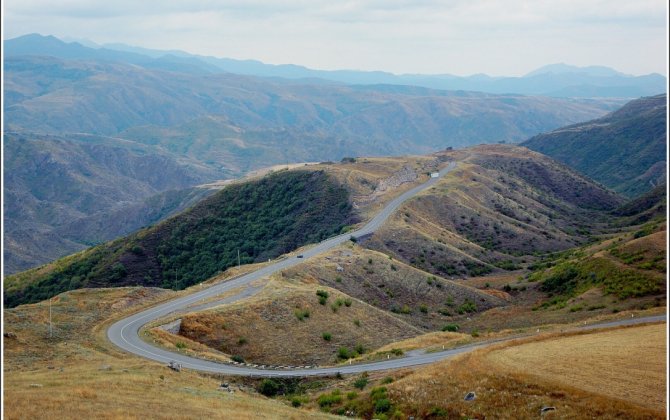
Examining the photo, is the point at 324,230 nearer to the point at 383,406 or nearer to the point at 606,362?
the point at 383,406

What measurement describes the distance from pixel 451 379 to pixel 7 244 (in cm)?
18590

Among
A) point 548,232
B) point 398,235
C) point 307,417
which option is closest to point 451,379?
point 307,417

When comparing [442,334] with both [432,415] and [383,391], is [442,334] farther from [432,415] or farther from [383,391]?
[432,415]

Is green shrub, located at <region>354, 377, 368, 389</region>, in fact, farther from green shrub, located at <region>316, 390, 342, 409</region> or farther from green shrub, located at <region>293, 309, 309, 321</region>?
green shrub, located at <region>293, 309, 309, 321</region>

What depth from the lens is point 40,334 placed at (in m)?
39.5

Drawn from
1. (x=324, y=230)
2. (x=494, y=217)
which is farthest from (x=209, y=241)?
(x=494, y=217)

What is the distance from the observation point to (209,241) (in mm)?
97625

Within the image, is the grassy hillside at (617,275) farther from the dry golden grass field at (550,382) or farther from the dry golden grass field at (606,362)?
the dry golden grass field at (550,382)

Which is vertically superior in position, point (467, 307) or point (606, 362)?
point (606, 362)

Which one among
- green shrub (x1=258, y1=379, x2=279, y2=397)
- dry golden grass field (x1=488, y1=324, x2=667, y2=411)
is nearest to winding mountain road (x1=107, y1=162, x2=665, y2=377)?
green shrub (x1=258, y1=379, x2=279, y2=397)

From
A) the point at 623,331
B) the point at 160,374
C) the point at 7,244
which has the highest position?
the point at 623,331

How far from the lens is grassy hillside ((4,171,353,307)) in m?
87.9

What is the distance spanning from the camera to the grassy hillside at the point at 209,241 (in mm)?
87875

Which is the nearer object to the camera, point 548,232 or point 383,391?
point 383,391
